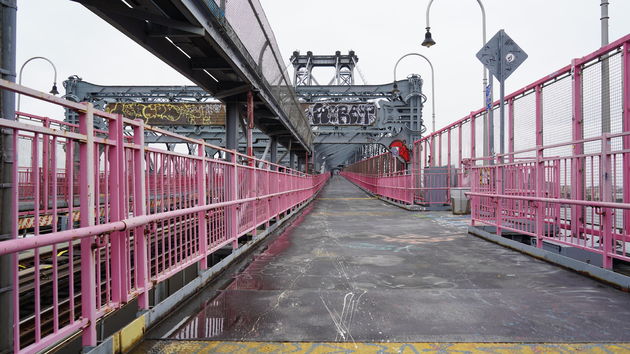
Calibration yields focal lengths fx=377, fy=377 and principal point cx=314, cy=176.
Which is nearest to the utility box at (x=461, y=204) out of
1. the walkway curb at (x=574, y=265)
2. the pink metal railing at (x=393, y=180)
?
the pink metal railing at (x=393, y=180)

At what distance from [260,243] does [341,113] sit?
21820 mm

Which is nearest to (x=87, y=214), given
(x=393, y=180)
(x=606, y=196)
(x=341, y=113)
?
(x=606, y=196)

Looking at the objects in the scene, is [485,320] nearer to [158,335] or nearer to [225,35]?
[158,335]

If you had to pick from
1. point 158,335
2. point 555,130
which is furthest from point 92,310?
point 555,130

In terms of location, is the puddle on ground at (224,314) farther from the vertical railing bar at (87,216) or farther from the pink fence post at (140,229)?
the vertical railing bar at (87,216)

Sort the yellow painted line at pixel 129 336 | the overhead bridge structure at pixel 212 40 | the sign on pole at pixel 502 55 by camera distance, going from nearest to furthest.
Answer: the yellow painted line at pixel 129 336 < the overhead bridge structure at pixel 212 40 < the sign on pole at pixel 502 55

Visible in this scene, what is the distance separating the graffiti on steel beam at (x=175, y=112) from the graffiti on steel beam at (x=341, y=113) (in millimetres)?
7311

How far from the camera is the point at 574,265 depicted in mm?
5441

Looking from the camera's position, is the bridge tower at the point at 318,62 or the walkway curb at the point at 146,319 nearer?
the walkway curb at the point at 146,319

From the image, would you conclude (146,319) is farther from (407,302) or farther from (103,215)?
(407,302)

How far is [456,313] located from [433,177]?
13.8m

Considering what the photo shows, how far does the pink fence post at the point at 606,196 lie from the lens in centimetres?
485

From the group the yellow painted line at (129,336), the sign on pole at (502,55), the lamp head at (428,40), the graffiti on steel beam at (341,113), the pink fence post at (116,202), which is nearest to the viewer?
the yellow painted line at (129,336)

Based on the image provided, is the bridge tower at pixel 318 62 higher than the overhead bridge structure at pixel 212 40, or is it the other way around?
the bridge tower at pixel 318 62
